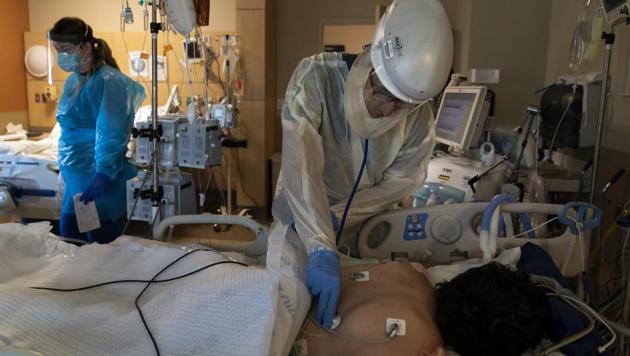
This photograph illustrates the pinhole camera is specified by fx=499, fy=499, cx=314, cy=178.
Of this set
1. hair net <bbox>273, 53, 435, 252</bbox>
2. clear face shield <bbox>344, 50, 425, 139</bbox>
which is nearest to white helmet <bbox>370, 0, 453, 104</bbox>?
clear face shield <bbox>344, 50, 425, 139</bbox>

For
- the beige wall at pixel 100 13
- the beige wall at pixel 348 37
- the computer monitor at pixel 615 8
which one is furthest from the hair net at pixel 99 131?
the beige wall at pixel 348 37

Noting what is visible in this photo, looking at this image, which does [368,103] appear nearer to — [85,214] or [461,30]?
[85,214]

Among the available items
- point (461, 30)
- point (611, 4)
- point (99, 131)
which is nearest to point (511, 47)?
point (461, 30)

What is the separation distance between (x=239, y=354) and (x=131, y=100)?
70.9 inches

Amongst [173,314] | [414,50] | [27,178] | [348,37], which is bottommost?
[27,178]

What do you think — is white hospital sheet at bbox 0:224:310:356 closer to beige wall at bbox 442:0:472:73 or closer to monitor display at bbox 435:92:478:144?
monitor display at bbox 435:92:478:144

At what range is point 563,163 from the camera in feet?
11.8

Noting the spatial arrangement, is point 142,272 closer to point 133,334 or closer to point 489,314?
point 133,334

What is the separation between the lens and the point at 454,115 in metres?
2.77

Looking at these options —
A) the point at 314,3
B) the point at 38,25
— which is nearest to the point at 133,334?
the point at 314,3

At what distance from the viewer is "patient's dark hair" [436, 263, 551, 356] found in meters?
1.07

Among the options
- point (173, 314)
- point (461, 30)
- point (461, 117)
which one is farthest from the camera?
point (461, 30)

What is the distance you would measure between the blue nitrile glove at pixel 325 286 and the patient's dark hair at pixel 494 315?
0.84 feet

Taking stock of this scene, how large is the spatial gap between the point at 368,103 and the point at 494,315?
2.11 ft
